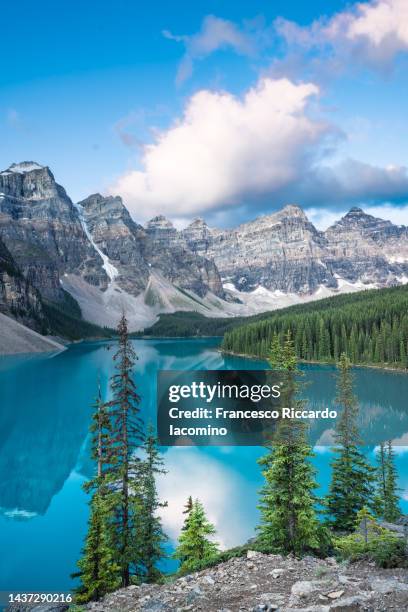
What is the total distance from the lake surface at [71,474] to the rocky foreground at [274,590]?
8225 millimetres

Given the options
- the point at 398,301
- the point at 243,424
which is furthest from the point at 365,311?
the point at 243,424

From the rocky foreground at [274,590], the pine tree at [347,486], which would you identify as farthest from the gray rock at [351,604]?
the pine tree at [347,486]

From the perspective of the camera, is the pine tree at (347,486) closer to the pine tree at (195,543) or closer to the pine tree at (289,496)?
the pine tree at (289,496)

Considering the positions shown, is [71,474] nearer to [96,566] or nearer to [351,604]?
[96,566]

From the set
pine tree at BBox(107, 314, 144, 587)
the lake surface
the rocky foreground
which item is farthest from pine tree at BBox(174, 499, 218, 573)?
the lake surface

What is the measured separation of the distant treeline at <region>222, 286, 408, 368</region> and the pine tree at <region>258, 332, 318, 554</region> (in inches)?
3081

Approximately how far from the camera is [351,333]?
10381 centimetres

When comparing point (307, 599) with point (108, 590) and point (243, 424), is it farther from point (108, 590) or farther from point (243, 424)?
point (243, 424)

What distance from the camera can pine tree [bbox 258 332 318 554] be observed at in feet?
52.6

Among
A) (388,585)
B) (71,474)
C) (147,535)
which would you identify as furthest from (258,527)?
(71,474)

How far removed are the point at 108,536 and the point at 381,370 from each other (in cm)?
8441

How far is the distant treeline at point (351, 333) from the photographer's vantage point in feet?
318

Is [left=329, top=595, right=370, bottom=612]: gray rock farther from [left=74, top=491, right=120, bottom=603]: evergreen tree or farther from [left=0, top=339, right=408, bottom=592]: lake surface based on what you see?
[left=0, top=339, right=408, bottom=592]: lake surface

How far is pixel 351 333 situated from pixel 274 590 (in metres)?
97.2
